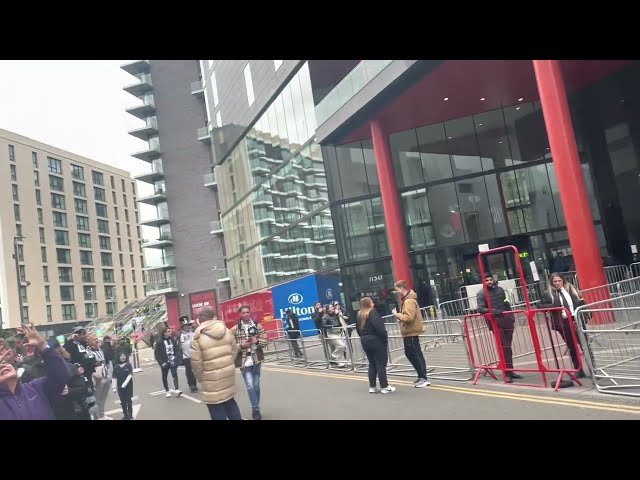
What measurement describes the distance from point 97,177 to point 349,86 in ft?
55.7

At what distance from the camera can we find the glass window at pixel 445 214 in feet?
82.0

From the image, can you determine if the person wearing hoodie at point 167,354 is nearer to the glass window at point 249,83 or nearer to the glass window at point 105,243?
the glass window at point 105,243

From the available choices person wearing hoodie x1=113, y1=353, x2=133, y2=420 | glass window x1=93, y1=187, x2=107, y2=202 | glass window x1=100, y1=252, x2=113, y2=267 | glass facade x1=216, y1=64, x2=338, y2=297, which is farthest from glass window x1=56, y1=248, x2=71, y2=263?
glass facade x1=216, y1=64, x2=338, y2=297

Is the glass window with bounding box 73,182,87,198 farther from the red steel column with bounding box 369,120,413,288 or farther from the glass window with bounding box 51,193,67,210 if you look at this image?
the red steel column with bounding box 369,120,413,288

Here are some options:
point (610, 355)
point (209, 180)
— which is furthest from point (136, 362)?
point (209, 180)

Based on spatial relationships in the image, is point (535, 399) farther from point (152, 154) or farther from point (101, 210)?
point (152, 154)

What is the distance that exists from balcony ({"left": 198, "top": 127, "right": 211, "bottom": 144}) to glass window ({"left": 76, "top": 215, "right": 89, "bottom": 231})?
49.8m

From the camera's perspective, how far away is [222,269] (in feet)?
A: 174

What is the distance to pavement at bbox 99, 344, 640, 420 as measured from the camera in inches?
254

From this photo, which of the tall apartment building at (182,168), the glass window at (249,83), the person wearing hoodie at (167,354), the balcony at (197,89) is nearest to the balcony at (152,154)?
the tall apartment building at (182,168)
